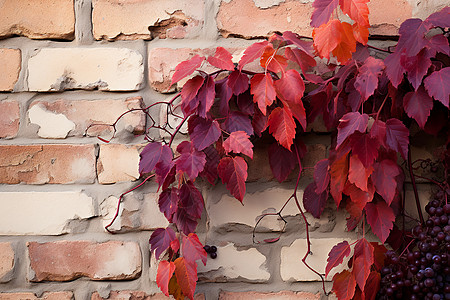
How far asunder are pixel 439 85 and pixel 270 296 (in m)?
0.51

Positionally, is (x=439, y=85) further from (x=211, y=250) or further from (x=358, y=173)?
(x=211, y=250)

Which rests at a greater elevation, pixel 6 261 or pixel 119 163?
pixel 119 163

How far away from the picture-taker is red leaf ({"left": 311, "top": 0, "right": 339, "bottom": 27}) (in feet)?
2.44

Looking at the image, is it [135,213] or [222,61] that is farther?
[135,213]

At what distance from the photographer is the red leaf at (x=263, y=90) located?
74cm

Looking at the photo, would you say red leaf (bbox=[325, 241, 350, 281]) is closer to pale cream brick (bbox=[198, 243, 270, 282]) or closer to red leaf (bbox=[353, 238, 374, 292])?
red leaf (bbox=[353, 238, 374, 292])

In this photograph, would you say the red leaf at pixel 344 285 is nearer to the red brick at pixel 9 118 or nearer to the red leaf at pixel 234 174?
the red leaf at pixel 234 174

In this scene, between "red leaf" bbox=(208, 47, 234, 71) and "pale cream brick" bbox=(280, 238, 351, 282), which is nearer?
"red leaf" bbox=(208, 47, 234, 71)

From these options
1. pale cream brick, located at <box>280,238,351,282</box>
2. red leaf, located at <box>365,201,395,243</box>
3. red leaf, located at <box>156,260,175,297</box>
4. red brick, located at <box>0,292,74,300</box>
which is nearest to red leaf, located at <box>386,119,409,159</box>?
red leaf, located at <box>365,201,395,243</box>

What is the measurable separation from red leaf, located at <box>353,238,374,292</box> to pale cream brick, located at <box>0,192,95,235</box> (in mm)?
522

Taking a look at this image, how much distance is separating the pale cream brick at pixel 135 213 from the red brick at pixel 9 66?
311 mm

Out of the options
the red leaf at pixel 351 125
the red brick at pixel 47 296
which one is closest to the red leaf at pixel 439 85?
the red leaf at pixel 351 125

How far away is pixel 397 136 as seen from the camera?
29.3 inches

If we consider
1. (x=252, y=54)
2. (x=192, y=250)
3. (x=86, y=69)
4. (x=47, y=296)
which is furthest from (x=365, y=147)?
(x=47, y=296)
